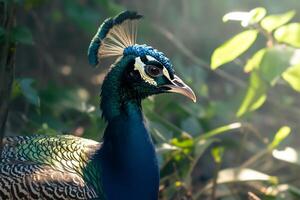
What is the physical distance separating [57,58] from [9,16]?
5.19 ft

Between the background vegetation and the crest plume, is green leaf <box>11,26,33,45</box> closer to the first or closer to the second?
the background vegetation

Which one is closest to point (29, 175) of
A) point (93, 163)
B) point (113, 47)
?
point (93, 163)

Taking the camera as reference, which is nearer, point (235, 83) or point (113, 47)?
point (113, 47)

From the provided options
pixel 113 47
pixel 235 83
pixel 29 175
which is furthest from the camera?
pixel 235 83

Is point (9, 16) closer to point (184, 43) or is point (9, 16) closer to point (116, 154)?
point (116, 154)

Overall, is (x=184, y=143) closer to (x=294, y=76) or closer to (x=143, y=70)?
(x=294, y=76)

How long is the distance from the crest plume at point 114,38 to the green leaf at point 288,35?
1.72ft

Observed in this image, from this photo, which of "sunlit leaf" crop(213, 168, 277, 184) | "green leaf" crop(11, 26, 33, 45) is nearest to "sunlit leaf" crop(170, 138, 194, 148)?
"sunlit leaf" crop(213, 168, 277, 184)

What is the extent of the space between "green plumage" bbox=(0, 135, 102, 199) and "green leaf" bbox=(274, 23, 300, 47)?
732 millimetres

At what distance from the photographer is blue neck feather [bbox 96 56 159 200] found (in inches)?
101

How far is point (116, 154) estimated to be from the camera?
2.56 m

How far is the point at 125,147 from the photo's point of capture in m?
2.57

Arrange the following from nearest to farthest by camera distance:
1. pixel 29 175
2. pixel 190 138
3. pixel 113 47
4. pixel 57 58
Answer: pixel 29 175, pixel 113 47, pixel 190 138, pixel 57 58

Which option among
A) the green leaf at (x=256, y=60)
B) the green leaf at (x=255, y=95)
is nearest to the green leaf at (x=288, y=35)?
the green leaf at (x=256, y=60)
